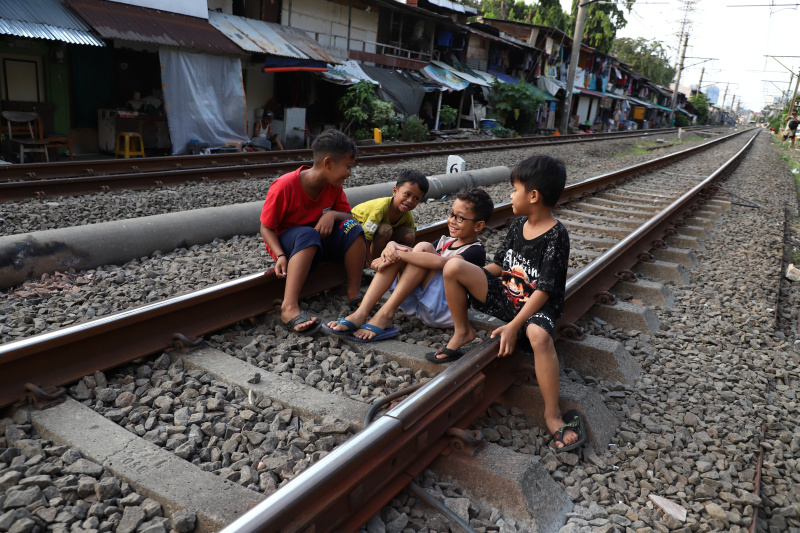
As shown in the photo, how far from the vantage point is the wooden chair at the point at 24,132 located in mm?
10344

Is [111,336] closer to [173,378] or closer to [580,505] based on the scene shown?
[173,378]

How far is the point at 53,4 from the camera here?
35.8ft

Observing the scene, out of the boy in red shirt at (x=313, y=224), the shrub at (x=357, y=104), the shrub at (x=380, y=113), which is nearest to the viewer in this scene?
the boy in red shirt at (x=313, y=224)

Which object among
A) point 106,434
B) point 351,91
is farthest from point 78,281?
point 351,91

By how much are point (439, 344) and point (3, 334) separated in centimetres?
231

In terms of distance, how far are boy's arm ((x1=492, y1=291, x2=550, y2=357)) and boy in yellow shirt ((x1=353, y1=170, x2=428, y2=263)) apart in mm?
1283

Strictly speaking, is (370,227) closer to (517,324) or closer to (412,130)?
(517,324)

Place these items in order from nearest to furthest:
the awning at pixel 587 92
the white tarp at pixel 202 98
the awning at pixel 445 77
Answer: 1. the white tarp at pixel 202 98
2. the awning at pixel 445 77
3. the awning at pixel 587 92

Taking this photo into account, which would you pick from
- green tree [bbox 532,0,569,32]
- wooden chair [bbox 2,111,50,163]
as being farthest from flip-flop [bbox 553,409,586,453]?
green tree [bbox 532,0,569,32]

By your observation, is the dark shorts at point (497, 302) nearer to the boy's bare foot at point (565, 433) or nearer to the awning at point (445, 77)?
the boy's bare foot at point (565, 433)

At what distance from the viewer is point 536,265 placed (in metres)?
2.83

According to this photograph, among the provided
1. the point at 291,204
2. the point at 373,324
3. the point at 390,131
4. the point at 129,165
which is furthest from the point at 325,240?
the point at 390,131

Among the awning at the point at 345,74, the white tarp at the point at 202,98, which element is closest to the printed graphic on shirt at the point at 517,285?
the white tarp at the point at 202,98

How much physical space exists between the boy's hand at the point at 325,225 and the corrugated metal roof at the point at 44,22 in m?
8.88
